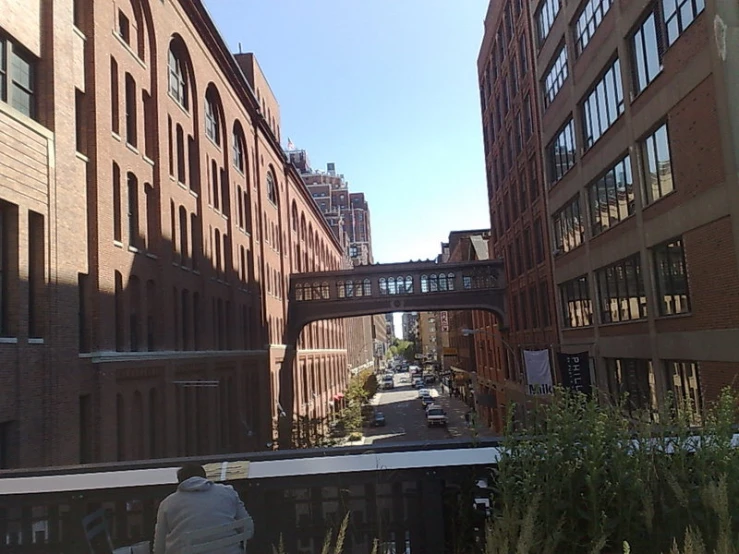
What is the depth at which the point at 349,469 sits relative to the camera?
197 inches

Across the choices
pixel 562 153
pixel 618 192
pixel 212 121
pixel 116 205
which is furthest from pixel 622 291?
pixel 212 121

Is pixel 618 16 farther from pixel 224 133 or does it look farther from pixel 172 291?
pixel 224 133

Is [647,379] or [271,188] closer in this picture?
[647,379]

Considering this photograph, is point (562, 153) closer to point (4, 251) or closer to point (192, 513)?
point (4, 251)

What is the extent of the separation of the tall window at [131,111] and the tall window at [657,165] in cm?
1802

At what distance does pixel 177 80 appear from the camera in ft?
104

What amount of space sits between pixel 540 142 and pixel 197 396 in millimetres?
20767

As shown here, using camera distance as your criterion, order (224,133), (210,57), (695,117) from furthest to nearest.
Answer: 1. (224,133)
2. (210,57)
3. (695,117)

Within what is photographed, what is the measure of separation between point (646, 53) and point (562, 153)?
418 inches

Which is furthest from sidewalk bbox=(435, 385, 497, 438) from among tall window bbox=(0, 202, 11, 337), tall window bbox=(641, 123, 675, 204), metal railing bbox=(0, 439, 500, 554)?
metal railing bbox=(0, 439, 500, 554)

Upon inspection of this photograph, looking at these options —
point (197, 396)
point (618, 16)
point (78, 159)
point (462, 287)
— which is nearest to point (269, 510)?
point (78, 159)

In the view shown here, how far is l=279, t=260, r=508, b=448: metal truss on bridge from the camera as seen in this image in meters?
52.2

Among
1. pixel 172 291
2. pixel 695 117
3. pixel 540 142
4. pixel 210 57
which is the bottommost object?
pixel 172 291

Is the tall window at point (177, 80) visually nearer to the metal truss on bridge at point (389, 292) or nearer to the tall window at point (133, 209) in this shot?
the tall window at point (133, 209)
